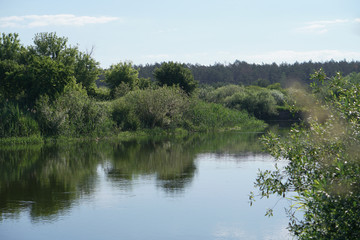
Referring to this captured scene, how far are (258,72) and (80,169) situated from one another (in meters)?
126

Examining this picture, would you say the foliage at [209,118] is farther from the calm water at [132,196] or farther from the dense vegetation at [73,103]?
the calm water at [132,196]

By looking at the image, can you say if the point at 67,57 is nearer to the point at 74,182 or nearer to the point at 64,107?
the point at 64,107

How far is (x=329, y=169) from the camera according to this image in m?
7.89

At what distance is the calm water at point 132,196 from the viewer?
1109 centimetres

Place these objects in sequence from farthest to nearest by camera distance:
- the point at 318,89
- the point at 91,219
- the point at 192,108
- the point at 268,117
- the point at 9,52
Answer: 1. the point at 268,117
2. the point at 192,108
3. the point at 9,52
4. the point at 91,219
5. the point at 318,89

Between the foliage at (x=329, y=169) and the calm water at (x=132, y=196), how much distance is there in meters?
2.68

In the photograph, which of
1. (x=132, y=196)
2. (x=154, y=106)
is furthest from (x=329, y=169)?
(x=154, y=106)

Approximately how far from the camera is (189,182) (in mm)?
17406

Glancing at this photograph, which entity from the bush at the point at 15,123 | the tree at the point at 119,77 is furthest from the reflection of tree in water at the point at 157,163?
the tree at the point at 119,77

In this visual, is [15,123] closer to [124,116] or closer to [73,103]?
[73,103]

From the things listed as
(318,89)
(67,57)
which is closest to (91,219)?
(318,89)

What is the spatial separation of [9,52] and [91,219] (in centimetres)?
3463

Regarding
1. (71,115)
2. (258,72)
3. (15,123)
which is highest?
(258,72)

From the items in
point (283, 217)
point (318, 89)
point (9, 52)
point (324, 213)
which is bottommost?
point (283, 217)
